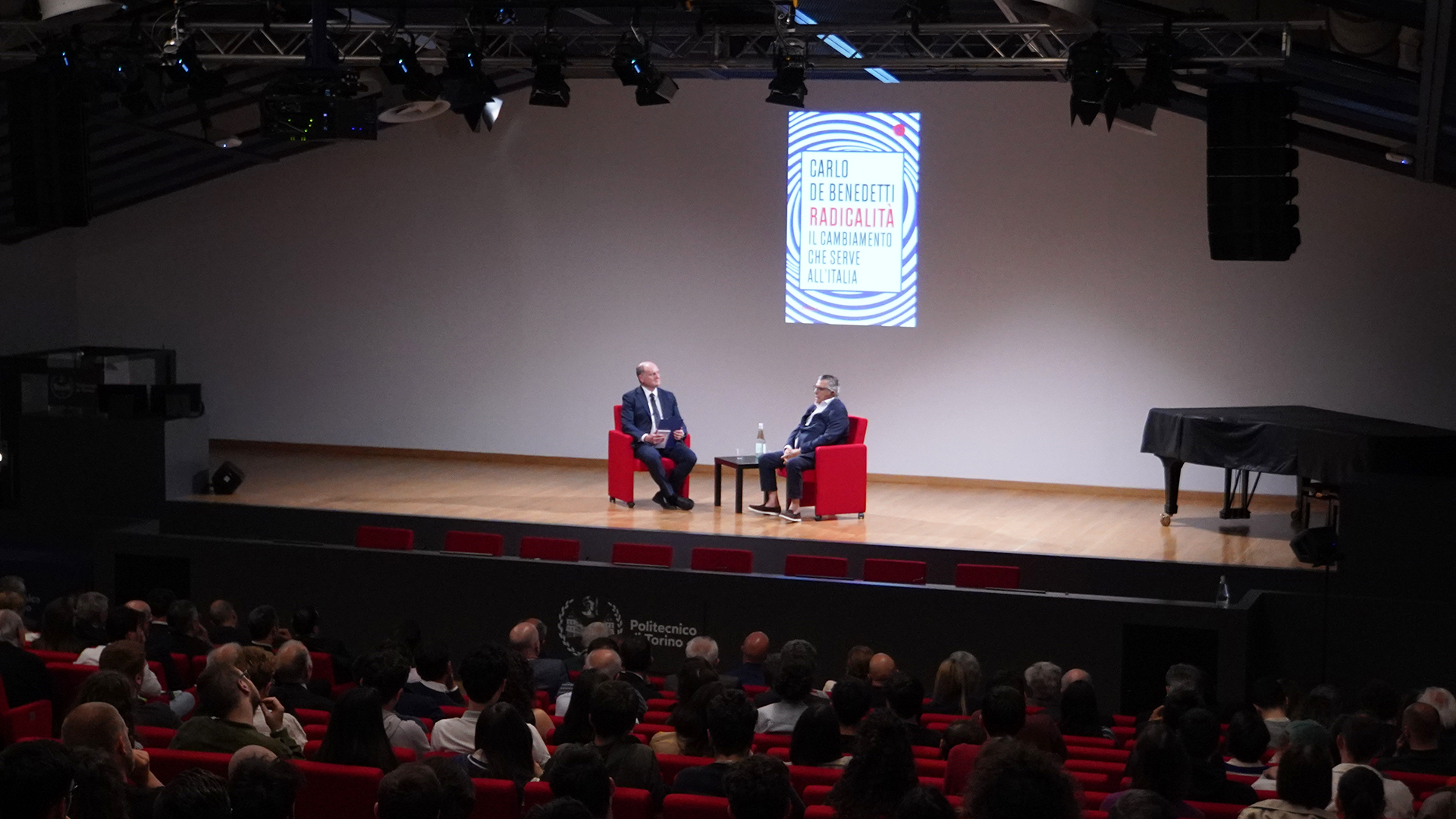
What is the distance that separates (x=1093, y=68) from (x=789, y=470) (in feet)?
12.7

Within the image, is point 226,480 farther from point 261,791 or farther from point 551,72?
point 261,791

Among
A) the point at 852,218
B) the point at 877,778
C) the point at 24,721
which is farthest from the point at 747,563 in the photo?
the point at 877,778

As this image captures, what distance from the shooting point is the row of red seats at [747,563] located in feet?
31.8

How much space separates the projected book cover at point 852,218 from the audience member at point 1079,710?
8.09 meters

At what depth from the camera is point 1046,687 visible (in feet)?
21.0

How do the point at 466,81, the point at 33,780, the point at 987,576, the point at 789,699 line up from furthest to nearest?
1. the point at 466,81
2. the point at 987,576
3. the point at 789,699
4. the point at 33,780

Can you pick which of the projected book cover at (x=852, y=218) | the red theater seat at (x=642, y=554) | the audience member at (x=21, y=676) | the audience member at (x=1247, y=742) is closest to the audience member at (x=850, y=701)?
the audience member at (x=1247, y=742)

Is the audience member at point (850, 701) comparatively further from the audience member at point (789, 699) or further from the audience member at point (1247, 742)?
the audience member at point (1247, 742)

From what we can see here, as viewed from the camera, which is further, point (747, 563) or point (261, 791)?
point (747, 563)

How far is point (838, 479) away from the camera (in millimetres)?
11344

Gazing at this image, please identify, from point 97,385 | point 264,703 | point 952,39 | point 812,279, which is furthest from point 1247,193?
point 97,385

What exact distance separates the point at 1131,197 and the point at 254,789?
11.5 meters

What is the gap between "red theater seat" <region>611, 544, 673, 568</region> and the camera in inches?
393

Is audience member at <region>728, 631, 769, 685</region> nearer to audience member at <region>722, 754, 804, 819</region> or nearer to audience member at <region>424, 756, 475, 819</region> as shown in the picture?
audience member at <region>424, 756, 475, 819</region>
